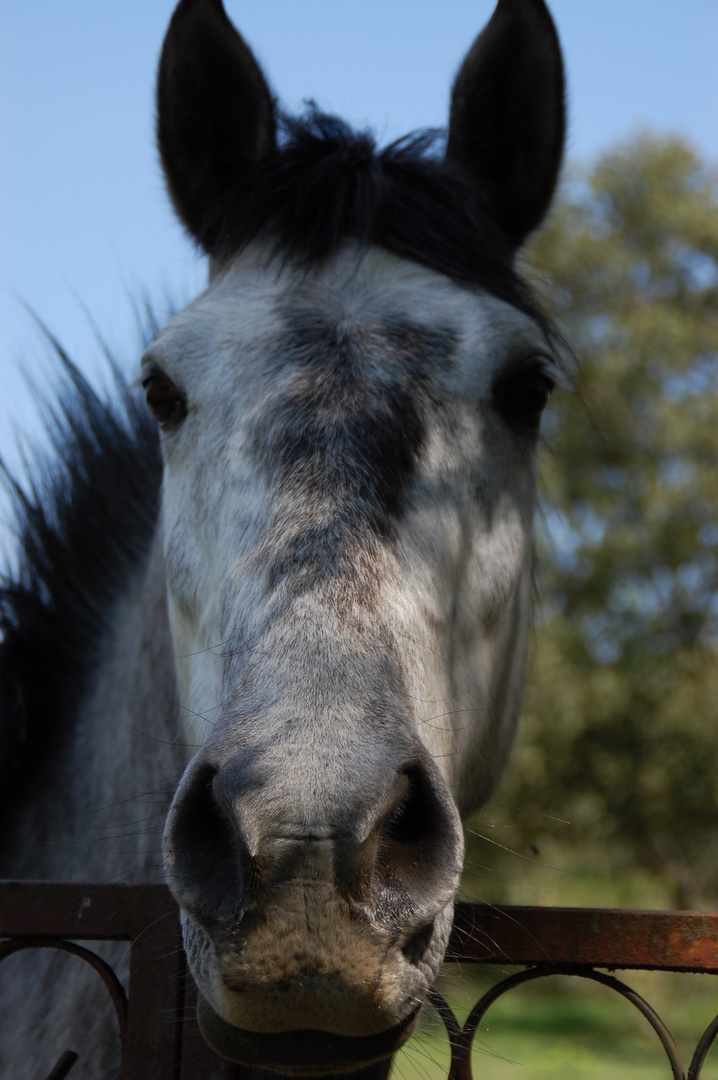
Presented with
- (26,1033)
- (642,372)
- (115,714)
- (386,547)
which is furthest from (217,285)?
(642,372)

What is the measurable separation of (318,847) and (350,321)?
48.7 inches

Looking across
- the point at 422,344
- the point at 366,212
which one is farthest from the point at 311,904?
the point at 366,212

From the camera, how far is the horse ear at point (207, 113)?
2449mm

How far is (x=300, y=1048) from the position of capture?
1.21m

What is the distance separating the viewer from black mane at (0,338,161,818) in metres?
2.64

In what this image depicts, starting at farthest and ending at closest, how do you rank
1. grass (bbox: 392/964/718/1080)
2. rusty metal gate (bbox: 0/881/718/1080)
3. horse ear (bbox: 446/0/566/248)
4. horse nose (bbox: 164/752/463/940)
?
grass (bbox: 392/964/718/1080) → horse ear (bbox: 446/0/566/248) → rusty metal gate (bbox: 0/881/718/1080) → horse nose (bbox: 164/752/463/940)

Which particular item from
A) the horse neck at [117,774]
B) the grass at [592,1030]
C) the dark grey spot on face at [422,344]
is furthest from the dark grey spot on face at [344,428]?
the grass at [592,1030]

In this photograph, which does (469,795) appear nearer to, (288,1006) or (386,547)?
(386,547)

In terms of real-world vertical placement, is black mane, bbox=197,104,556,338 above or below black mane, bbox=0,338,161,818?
above

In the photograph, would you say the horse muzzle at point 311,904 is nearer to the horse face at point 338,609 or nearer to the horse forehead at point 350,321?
the horse face at point 338,609

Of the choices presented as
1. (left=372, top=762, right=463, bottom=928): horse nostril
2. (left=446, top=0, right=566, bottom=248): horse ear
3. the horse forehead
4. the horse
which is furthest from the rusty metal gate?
(left=446, top=0, right=566, bottom=248): horse ear

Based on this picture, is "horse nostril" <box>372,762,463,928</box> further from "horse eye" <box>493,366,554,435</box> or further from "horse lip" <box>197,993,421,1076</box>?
"horse eye" <box>493,366,554,435</box>

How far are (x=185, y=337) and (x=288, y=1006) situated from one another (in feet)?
4.91

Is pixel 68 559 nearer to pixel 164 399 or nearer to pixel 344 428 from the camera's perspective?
pixel 164 399
